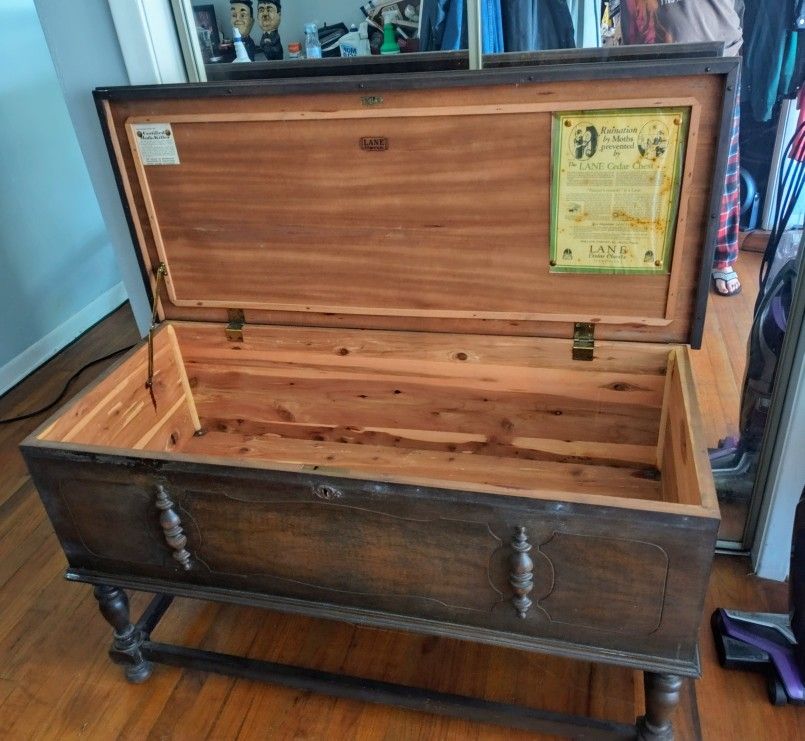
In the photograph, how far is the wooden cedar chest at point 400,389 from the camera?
0.91m

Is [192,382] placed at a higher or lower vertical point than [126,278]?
lower

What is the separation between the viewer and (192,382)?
1542mm

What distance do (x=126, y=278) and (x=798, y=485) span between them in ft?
5.01

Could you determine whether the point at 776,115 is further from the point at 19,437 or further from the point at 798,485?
the point at 19,437

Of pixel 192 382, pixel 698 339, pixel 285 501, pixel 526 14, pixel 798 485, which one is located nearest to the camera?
pixel 285 501

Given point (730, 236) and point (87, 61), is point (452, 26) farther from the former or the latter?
point (87, 61)

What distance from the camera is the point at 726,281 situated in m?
1.67

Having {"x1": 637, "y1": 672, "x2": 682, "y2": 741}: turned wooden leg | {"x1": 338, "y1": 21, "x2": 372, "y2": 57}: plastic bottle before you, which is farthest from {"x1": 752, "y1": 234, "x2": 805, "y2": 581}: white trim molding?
{"x1": 338, "y1": 21, "x2": 372, "y2": 57}: plastic bottle

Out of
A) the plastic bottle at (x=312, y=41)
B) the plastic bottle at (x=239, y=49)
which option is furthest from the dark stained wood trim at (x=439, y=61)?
the plastic bottle at (x=312, y=41)

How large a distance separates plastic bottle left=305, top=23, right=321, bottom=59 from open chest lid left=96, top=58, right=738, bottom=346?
5.30ft

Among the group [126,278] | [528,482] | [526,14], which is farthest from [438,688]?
[526,14]

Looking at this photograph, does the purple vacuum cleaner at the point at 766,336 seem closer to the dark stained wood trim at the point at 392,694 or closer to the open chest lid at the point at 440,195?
the open chest lid at the point at 440,195

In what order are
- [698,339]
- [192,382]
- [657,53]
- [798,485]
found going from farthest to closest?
[192,382], [798,485], [698,339], [657,53]

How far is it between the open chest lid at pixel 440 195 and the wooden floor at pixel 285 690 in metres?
→ 0.60
